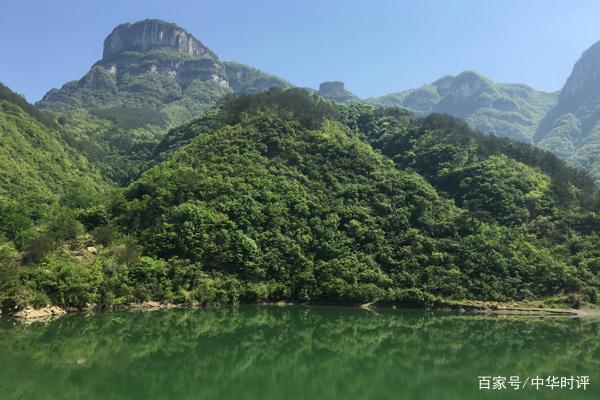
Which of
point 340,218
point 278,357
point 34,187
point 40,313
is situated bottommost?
point 278,357

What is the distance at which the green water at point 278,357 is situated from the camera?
2153 cm

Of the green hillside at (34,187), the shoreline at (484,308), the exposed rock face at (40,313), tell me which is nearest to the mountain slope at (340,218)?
the shoreline at (484,308)

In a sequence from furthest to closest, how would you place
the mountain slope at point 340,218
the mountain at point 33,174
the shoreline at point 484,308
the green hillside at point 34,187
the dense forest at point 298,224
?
the mountain at point 33,174 → the mountain slope at point 340,218 → the dense forest at point 298,224 → the shoreline at point 484,308 → the green hillside at point 34,187

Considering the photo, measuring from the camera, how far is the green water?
2153cm

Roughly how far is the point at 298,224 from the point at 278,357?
35.7 meters

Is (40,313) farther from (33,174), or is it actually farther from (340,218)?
(33,174)

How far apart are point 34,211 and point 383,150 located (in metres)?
62.3

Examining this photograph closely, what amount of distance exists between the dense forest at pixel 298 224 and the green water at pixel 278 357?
338 inches

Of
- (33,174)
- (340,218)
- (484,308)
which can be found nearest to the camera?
(484,308)

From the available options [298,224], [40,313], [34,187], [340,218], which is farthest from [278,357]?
[34,187]

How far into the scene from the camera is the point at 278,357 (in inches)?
1125

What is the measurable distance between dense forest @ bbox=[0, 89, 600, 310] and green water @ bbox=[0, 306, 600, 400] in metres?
8.58

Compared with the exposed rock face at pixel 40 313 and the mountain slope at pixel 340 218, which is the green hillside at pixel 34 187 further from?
the mountain slope at pixel 340 218

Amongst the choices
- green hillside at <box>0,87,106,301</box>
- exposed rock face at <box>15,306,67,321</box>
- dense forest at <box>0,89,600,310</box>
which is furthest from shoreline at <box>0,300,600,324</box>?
green hillside at <box>0,87,106,301</box>
